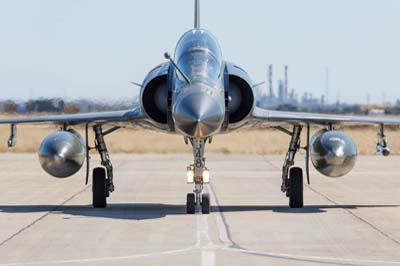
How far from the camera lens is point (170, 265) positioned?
36.1 ft

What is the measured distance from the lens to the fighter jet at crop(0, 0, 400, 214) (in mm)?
14609

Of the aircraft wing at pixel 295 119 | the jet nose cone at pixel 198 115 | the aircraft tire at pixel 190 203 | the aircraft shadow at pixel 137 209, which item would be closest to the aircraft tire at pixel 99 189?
the aircraft shadow at pixel 137 209

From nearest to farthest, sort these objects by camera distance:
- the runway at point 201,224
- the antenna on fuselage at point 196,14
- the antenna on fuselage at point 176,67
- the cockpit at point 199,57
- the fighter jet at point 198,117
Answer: the runway at point 201,224
the fighter jet at point 198,117
the antenna on fuselage at point 176,67
the cockpit at point 199,57
the antenna on fuselage at point 196,14

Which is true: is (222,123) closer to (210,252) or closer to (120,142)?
(210,252)

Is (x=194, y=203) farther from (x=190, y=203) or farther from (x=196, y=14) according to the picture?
(x=196, y=14)

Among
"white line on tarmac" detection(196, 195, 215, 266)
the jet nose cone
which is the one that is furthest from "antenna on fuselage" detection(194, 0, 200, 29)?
the jet nose cone

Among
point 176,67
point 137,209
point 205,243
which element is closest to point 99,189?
point 137,209

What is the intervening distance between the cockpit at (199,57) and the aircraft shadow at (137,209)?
99.2 inches

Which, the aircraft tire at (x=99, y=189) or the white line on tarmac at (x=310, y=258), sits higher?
the aircraft tire at (x=99, y=189)

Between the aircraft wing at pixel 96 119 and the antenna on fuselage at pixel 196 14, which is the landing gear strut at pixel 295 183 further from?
the aircraft wing at pixel 96 119

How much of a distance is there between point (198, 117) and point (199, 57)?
5.82 feet

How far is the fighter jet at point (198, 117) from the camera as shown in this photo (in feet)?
47.9

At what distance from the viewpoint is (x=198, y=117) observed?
14234 millimetres

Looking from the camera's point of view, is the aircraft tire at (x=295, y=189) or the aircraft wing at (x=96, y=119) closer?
the aircraft wing at (x=96, y=119)
